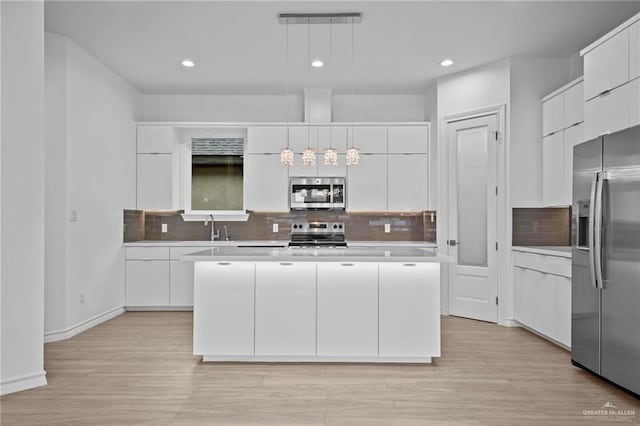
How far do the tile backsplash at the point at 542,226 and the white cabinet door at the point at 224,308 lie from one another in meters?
3.24

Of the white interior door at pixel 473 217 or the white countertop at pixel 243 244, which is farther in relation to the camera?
the white countertop at pixel 243 244

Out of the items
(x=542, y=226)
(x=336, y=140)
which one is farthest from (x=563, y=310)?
(x=336, y=140)

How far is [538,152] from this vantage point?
16.4 feet

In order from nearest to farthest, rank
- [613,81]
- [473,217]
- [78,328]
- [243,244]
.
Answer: [613,81] < [78,328] < [473,217] < [243,244]

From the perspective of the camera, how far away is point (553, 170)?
4.68 meters

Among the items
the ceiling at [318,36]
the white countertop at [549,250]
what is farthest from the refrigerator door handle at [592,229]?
the ceiling at [318,36]

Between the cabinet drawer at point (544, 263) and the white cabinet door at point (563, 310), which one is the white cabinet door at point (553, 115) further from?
the white cabinet door at point (563, 310)

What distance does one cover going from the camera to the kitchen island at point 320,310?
3.55 m

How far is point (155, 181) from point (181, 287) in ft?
5.00

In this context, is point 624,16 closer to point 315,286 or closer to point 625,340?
point 625,340

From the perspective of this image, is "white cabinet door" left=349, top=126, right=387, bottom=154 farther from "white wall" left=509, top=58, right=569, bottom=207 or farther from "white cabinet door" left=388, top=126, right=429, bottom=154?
"white wall" left=509, top=58, right=569, bottom=207

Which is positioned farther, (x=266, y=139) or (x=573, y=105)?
(x=266, y=139)

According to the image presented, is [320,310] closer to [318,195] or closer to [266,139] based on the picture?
[318,195]

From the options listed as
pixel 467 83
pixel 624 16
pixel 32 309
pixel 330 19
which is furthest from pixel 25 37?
pixel 624 16
